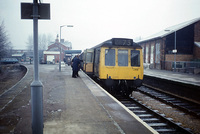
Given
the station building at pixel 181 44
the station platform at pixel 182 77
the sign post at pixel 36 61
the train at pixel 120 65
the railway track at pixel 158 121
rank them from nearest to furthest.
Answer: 1. the sign post at pixel 36 61
2. the railway track at pixel 158 121
3. the train at pixel 120 65
4. the station platform at pixel 182 77
5. the station building at pixel 181 44

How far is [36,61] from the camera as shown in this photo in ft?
11.5

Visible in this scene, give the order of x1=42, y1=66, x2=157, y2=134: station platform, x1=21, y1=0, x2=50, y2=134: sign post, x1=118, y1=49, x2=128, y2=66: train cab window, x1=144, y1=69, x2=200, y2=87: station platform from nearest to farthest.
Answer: x1=21, y1=0, x2=50, y2=134: sign post, x1=42, y1=66, x2=157, y2=134: station platform, x1=118, y1=49, x2=128, y2=66: train cab window, x1=144, y1=69, x2=200, y2=87: station platform

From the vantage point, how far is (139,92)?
12484mm

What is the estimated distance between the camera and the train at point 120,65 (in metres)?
9.73

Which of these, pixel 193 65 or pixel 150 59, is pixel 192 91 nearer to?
pixel 193 65

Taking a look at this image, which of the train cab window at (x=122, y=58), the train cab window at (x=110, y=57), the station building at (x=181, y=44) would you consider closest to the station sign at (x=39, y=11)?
the train cab window at (x=110, y=57)

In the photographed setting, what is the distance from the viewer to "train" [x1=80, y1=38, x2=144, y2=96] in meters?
9.73

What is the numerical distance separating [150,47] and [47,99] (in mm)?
31043

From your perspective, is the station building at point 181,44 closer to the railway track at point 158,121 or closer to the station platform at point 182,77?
the station platform at point 182,77

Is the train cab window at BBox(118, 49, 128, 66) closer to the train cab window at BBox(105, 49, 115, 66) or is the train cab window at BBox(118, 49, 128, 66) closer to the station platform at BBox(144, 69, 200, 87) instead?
the train cab window at BBox(105, 49, 115, 66)

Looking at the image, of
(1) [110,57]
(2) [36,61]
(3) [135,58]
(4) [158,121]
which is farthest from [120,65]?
(2) [36,61]

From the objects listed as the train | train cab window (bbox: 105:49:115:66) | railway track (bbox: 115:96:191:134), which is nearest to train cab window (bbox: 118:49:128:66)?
the train

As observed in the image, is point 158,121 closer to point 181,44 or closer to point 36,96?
point 36,96

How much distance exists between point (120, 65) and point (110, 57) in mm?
716
